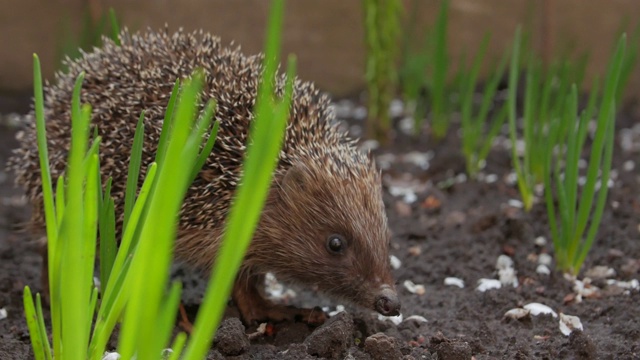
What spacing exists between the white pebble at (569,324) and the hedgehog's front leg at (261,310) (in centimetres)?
92

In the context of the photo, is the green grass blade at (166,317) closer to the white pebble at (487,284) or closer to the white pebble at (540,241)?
the white pebble at (487,284)

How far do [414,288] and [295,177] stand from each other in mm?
896

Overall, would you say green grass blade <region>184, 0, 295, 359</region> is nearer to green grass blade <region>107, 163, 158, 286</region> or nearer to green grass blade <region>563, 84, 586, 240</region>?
green grass blade <region>107, 163, 158, 286</region>

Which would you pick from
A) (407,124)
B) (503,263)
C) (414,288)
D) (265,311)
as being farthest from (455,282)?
(407,124)

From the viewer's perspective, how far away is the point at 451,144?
568 cm

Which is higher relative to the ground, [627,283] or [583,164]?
[583,164]

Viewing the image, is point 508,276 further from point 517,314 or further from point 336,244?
point 336,244

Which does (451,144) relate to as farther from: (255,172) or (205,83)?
(255,172)

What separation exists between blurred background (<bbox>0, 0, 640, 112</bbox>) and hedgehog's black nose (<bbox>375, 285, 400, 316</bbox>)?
3.52 meters

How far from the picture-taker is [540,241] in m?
4.06

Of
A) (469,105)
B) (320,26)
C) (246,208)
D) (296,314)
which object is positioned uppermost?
(320,26)

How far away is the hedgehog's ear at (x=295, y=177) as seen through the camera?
10.2ft

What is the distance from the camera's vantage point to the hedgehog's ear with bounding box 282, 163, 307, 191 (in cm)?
310

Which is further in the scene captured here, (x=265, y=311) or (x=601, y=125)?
(x=601, y=125)
